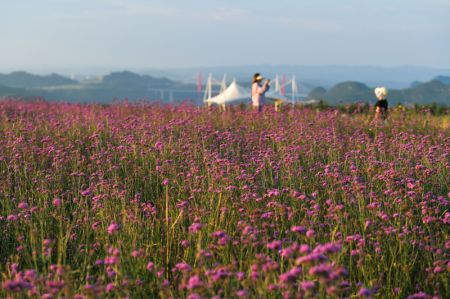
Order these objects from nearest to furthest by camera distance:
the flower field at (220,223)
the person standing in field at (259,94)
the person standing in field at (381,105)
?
the flower field at (220,223)
the person standing in field at (381,105)
the person standing in field at (259,94)

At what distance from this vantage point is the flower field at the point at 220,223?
2.86 meters

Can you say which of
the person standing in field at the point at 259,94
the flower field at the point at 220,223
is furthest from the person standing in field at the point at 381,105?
the flower field at the point at 220,223

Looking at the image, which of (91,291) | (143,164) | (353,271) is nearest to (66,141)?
(143,164)

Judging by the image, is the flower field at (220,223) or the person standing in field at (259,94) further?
the person standing in field at (259,94)

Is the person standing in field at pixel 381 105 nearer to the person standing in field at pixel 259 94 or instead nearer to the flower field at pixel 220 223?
the person standing in field at pixel 259 94

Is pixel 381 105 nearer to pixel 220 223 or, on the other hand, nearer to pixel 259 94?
pixel 259 94

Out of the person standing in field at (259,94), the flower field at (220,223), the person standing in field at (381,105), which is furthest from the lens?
the person standing in field at (259,94)

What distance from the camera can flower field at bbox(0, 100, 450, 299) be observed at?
286 cm

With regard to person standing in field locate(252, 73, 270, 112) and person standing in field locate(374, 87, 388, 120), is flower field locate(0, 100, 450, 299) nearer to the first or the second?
person standing in field locate(374, 87, 388, 120)

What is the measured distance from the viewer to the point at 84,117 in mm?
10156

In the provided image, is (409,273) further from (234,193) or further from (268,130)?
(268,130)

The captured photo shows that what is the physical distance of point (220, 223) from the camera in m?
4.12

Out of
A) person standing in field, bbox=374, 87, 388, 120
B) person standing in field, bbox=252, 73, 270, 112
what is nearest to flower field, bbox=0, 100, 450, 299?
person standing in field, bbox=374, 87, 388, 120

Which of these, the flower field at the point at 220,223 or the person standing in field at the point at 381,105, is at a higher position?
the person standing in field at the point at 381,105
